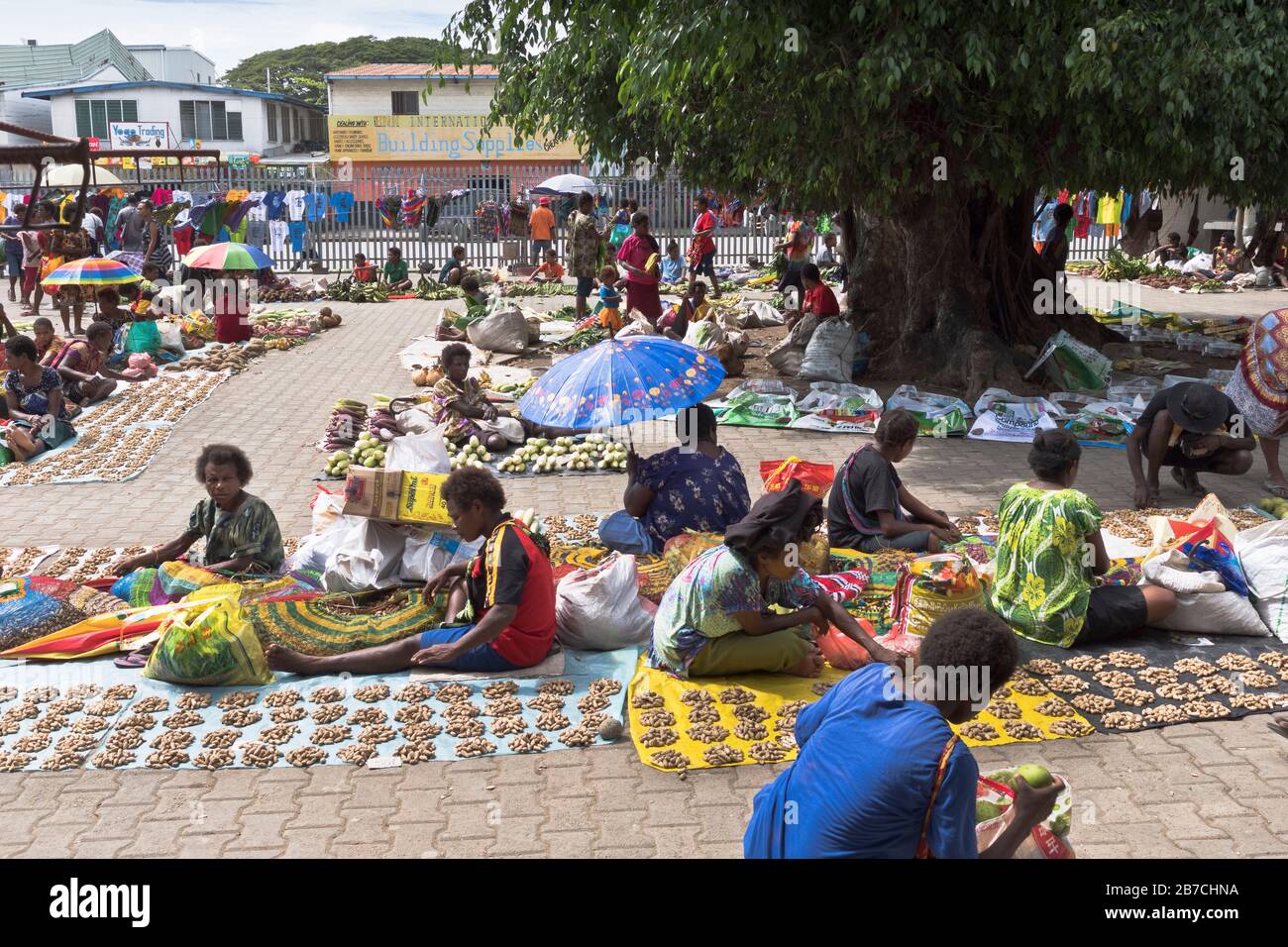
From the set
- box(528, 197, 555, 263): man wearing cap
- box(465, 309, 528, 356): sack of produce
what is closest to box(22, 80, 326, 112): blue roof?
box(528, 197, 555, 263): man wearing cap

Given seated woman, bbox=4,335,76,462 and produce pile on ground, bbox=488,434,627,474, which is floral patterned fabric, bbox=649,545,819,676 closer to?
produce pile on ground, bbox=488,434,627,474

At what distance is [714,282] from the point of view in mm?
20078

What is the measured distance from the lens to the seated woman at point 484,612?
530 centimetres

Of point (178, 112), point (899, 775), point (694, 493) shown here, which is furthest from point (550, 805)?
point (178, 112)

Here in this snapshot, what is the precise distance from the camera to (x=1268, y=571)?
5953 millimetres

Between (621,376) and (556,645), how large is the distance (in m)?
1.71

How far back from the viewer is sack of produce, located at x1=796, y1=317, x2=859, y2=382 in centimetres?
1242

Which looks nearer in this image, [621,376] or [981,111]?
[621,376]

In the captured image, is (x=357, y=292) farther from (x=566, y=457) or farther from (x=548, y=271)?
(x=566, y=457)

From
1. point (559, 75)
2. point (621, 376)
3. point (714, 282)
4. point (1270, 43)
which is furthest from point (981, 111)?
point (714, 282)

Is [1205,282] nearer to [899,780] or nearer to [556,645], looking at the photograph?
[556,645]

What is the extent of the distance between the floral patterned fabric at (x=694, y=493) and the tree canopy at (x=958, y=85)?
311 centimetres

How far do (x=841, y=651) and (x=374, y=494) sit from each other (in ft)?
8.31

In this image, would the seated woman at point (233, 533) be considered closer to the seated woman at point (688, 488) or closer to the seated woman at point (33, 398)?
the seated woman at point (688, 488)
